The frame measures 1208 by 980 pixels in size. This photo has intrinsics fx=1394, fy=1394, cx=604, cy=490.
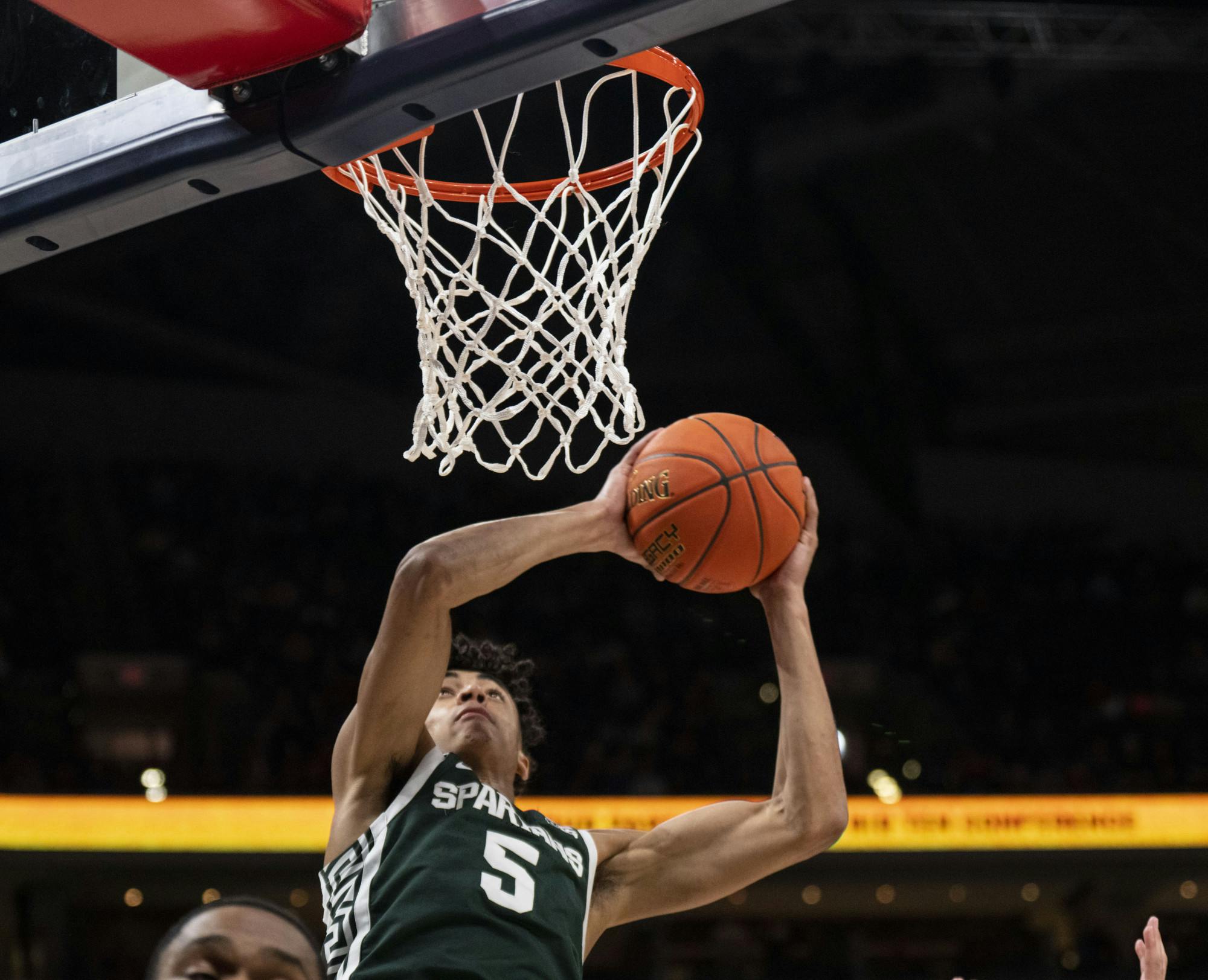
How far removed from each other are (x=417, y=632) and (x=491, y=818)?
13.8 inches

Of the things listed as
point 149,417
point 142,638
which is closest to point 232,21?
point 142,638

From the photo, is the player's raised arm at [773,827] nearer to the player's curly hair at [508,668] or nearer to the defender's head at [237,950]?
the player's curly hair at [508,668]

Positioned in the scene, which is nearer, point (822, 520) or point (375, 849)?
point (375, 849)

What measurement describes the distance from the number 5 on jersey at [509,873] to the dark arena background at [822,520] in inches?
225

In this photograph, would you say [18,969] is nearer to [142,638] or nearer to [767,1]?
[142,638]

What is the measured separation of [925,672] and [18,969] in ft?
20.0

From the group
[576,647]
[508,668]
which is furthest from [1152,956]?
[576,647]

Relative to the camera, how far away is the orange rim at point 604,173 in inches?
101

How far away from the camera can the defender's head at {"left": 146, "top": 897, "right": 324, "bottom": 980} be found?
4.66 ft

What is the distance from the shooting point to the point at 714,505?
2.38 metres

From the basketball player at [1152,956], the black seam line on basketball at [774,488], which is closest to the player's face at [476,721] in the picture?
the black seam line on basketball at [774,488]

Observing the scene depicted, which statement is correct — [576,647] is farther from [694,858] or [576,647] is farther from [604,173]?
[694,858]

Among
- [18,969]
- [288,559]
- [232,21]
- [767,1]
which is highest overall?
[232,21]

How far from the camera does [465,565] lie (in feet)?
7.22
